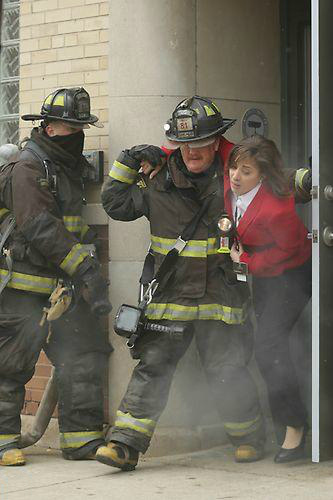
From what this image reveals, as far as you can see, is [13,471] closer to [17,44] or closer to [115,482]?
[115,482]

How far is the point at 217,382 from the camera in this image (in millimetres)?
5719

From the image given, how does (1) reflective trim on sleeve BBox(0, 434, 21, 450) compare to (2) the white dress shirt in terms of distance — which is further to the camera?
(1) reflective trim on sleeve BBox(0, 434, 21, 450)

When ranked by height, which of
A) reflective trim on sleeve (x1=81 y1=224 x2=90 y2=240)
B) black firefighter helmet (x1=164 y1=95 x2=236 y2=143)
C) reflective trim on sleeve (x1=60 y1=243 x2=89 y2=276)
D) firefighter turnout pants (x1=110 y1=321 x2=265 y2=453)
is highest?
black firefighter helmet (x1=164 y1=95 x2=236 y2=143)

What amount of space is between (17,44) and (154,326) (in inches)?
103

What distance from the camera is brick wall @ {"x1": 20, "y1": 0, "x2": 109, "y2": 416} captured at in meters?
6.40

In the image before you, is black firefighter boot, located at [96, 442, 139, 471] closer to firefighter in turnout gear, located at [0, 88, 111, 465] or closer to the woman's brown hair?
firefighter in turnout gear, located at [0, 88, 111, 465]

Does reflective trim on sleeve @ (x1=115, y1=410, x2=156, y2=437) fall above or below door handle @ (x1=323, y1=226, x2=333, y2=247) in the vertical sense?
below

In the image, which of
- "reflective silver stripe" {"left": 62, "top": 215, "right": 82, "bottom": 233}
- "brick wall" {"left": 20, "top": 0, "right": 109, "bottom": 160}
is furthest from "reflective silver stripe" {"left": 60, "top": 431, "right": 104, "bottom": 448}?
"brick wall" {"left": 20, "top": 0, "right": 109, "bottom": 160}

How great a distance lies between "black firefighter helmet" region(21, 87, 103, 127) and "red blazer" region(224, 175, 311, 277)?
37.1 inches

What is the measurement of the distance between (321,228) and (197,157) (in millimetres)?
806

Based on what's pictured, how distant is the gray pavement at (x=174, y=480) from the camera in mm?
5070

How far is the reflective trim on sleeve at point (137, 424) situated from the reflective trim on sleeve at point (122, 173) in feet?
4.21

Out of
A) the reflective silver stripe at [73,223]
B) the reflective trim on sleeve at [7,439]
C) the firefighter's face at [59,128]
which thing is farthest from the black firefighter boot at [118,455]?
the firefighter's face at [59,128]

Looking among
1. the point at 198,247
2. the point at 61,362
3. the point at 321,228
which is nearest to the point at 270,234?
the point at 321,228
